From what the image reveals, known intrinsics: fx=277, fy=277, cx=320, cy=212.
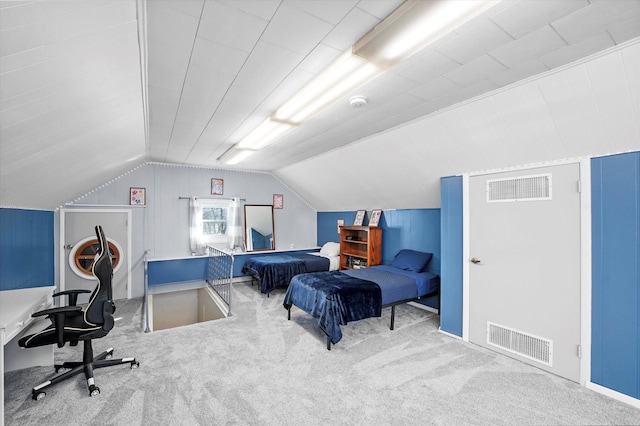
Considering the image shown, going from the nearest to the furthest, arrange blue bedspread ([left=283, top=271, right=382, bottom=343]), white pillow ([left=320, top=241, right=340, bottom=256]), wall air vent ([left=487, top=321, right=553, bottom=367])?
wall air vent ([left=487, top=321, right=553, bottom=367]) → blue bedspread ([left=283, top=271, right=382, bottom=343]) → white pillow ([left=320, top=241, right=340, bottom=256])

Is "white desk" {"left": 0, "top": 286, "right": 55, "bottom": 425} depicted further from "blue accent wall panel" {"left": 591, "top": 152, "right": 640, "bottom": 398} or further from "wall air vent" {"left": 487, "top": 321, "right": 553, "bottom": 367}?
"blue accent wall panel" {"left": 591, "top": 152, "right": 640, "bottom": 398}

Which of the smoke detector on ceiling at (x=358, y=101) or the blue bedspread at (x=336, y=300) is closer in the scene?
the smoke detector on ceiling at (x=358, y=101)

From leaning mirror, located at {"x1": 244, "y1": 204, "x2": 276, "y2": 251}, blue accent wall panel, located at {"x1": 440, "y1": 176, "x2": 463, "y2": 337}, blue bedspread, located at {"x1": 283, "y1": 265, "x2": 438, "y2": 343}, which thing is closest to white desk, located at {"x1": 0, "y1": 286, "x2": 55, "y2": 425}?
blue bedspread, located at {"x1": 283, "y1": 265, "x2": 438, "y2": 343}

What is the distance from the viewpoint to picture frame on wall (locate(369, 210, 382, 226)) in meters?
5.69

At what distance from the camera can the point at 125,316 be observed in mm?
4344

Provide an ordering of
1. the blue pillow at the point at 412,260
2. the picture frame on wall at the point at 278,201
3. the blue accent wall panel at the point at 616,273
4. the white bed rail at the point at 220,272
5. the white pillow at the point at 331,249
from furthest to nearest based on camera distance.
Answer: the picture frame on wall at the point at 278,201 → the white pillow at the point at 331,249 → the white bed rail at the point at 220,272 → the blue pillow at the point at 412,260 → the blue accent wall panel at the point at 616,273

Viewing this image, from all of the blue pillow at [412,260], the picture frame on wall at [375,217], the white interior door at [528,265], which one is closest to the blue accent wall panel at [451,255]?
the white interior door at [528,265]

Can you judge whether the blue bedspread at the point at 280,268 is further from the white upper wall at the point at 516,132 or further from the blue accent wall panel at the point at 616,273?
the blue accent wall panel at the point at 616,273

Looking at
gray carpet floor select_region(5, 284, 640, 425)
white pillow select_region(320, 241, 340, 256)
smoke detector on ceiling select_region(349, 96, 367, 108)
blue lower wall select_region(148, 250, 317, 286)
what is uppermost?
smoke detector on ceiling select_region(349, 96, 367, 108)

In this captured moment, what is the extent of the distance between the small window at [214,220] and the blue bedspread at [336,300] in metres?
3.06

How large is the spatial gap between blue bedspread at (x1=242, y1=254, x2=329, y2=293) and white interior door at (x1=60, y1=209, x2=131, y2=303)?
2.30 meters

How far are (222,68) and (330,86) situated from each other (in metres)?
0.89

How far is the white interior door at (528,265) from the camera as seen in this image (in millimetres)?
2684

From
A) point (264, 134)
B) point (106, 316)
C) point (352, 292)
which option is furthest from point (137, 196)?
point (352, 292)
